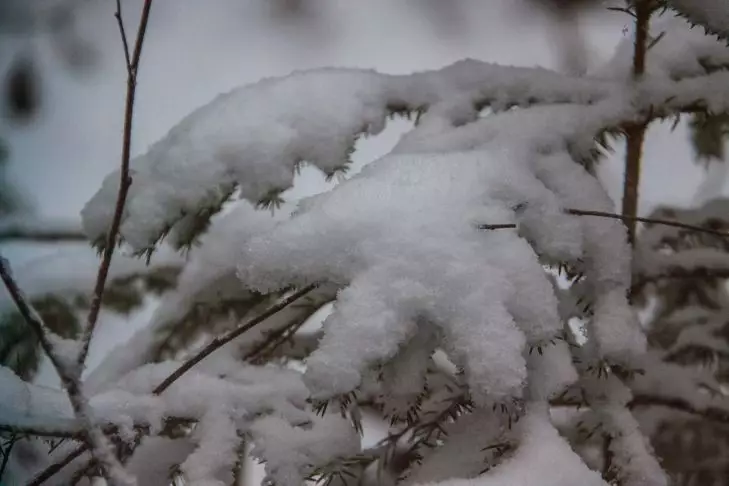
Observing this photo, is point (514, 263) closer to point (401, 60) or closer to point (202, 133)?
point (202, 133)

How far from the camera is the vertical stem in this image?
26.3 inches

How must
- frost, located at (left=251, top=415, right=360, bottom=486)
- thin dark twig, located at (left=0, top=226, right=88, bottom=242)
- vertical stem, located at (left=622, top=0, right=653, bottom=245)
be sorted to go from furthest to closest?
thin dark twig, located at (left=0, top=226, right=88, bottom=242) < vertical stem, located at (left=622, top=0, right=653, bottom=245) < frost, located at (left=251, top=415, right=360, bottom=486)

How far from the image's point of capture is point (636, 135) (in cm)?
72

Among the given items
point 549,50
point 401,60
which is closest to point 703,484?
point 549,50

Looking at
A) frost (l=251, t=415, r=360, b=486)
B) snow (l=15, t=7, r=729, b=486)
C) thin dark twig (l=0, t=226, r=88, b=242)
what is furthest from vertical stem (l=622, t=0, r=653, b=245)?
thin dark twig (l=0, t=226, r=88, b=242)

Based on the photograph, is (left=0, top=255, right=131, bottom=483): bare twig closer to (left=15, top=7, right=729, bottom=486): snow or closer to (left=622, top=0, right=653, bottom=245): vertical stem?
(left=15, top=7, right=729, bottom=486): snow

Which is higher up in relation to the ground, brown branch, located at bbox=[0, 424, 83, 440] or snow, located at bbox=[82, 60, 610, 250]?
snow, located at bbox=[82, 60, 610, 250]

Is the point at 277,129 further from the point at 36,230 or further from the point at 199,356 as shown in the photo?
the point at 36,230

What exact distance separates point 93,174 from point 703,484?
130 centimetres

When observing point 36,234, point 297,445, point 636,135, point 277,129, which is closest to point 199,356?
→ point 297,445

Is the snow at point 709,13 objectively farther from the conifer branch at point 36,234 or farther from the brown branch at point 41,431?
the conifer branch at point 36,234

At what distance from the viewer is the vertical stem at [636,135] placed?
67 cm

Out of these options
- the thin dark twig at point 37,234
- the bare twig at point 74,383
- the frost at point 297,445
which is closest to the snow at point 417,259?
the frost at point 297,445

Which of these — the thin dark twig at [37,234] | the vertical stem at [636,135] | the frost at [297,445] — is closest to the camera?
the frost at [297,445]
